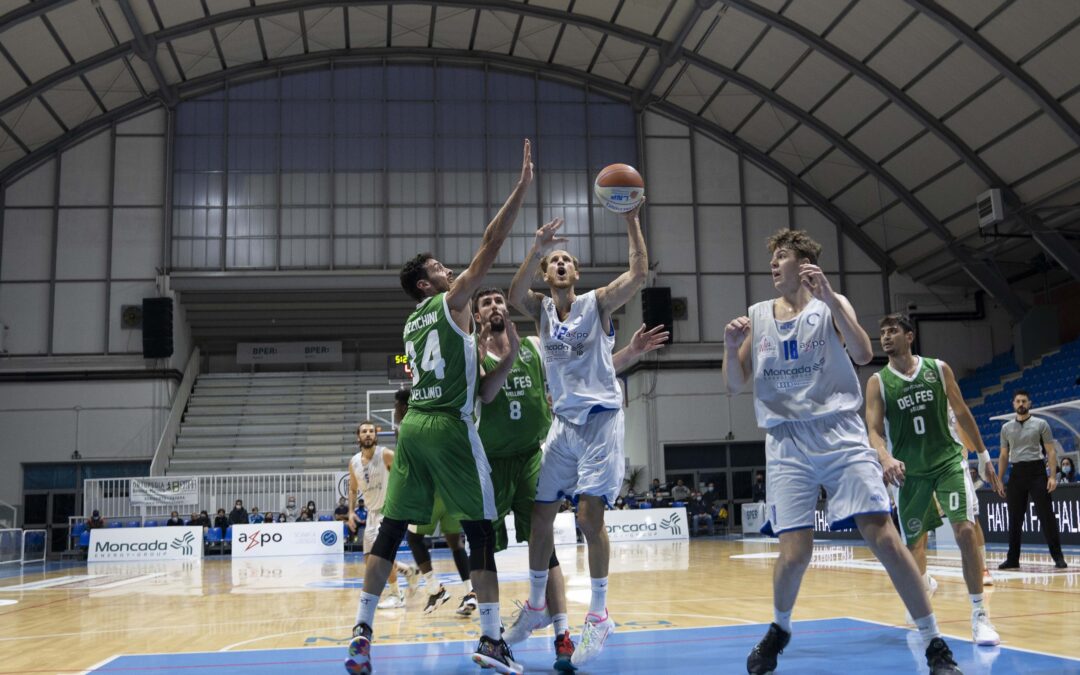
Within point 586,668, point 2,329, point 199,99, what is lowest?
point 586,668

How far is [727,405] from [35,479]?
22430 millimetres

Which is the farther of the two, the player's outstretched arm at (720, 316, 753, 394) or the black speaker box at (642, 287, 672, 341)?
the black speaker box at (642, 287, 672, 341)

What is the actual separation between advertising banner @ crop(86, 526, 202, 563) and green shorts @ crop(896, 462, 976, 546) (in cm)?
1996

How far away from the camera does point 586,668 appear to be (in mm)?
5328

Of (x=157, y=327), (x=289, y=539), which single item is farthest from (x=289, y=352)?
(x=289, y=539)

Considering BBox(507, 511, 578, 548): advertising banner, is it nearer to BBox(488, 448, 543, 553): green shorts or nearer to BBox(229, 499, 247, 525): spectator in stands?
BBox(229, 499, 247, 525): spectator in stands

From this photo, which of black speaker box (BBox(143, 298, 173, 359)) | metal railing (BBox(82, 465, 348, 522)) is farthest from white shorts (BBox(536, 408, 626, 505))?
black speaker box (BBox(143, 298, 173, 359))

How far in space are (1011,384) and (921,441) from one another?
2528 centimetres

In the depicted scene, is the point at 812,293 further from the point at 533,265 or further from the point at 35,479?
the point at 35,479

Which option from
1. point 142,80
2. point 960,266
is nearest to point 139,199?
point 142,80

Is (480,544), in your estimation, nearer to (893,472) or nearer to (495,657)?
(495,657)

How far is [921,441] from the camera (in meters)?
6.65

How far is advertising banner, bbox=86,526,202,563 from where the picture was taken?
2339cm

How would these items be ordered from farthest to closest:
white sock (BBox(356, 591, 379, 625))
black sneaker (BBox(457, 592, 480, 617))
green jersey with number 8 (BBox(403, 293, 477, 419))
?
1. black sneaker (BBox(457, 592, 480, 617))
2. green jersey with number 8 (BBox(403, 293, 477, 419))
3. white sock (BBox(356, 591, 379, 625))
